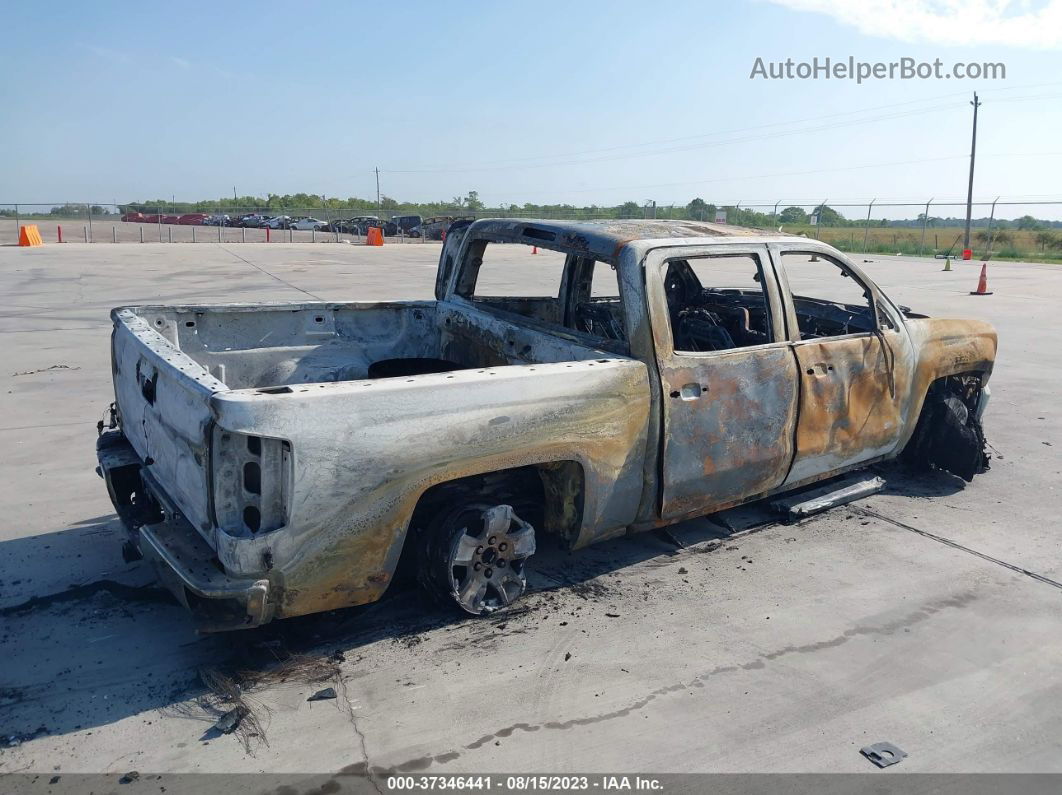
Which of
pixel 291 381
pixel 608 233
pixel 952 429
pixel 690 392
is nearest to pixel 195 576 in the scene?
pixel 291 381

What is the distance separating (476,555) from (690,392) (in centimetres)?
133

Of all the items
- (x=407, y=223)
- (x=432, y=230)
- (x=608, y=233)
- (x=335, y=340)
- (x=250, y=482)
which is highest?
(x=407, y=223)

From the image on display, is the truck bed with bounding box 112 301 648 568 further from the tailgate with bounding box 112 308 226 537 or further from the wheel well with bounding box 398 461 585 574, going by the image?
the wheel well with bounding box 398 461 585 574

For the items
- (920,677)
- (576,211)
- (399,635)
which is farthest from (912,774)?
(576,211)

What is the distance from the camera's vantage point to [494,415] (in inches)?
143

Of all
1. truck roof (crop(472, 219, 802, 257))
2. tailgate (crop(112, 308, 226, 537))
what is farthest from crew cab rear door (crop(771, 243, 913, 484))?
tailgate (crop(112, 308, 226, 537))

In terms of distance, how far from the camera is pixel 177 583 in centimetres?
331

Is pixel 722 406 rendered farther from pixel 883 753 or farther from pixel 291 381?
pixel 291 381

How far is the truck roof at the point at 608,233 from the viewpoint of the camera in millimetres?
4426

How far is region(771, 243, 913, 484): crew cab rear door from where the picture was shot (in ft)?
15.8

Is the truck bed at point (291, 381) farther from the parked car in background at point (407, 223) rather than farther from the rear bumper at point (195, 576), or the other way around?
the parked car in background at point (407, 223)

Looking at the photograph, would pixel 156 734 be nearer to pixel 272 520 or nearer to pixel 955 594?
pixel 272 520

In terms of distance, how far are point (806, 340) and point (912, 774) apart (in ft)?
7.95

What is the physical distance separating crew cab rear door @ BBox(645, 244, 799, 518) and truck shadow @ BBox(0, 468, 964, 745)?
1.69 feet
